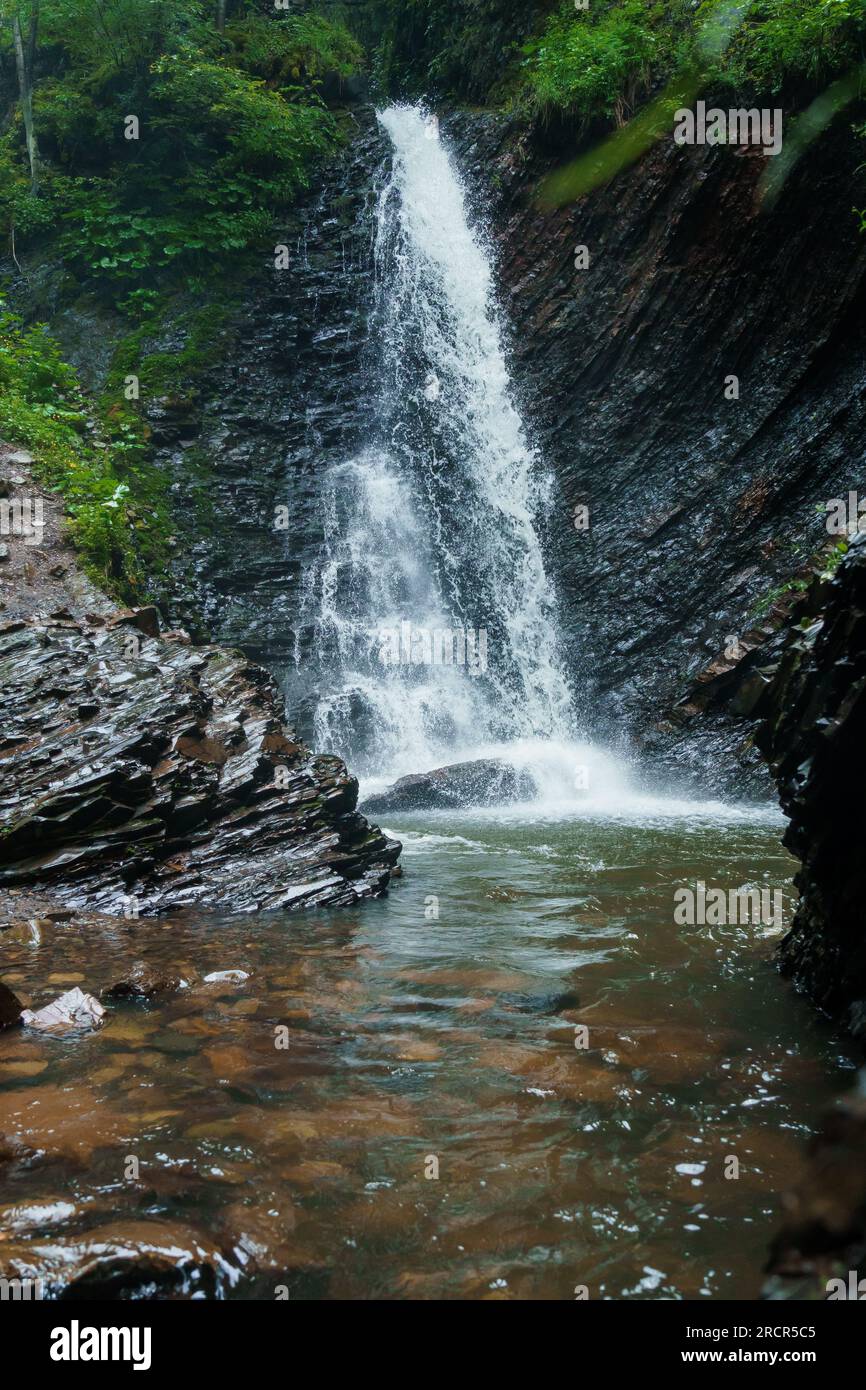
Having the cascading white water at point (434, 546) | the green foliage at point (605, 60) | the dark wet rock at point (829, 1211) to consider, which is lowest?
the dark wet rock at point (829, 1211)

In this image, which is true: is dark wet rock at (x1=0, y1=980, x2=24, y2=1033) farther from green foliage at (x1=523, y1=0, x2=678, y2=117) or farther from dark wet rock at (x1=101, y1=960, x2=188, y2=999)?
green foliage at (x1=523, y1=0, x2=678, y2=117)

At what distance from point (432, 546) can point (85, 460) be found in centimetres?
602

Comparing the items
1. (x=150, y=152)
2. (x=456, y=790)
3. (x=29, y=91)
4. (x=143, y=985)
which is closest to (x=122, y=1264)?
(x=143, y=985)

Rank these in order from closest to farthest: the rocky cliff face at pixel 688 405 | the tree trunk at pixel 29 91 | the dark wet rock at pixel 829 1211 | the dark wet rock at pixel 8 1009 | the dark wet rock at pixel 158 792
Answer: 1. the dark wet rock at pixel 829 1211
2. the dark wet rock at pixel 8 1009
3. the dark wet rock at pixel 158 792
4. the rocky cliff face at pixel 688 405
5. the tree trunk at pixel 29 91

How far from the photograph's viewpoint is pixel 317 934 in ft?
19.1

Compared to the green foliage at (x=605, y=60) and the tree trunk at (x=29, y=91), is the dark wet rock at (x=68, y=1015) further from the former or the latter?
the tree trunk at (x=29, y=91)

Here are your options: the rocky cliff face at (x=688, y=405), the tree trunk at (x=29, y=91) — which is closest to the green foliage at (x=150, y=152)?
the tree trunk at (x=29, y=91)

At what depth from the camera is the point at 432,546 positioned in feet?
53.2

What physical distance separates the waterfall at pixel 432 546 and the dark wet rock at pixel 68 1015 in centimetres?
979

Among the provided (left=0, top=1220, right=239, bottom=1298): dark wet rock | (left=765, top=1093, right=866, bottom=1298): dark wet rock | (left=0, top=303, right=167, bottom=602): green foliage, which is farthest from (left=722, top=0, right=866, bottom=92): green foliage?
(left=0, top=1220, right=239, bottom=1298): dark wet rock

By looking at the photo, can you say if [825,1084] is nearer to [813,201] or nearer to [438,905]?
[438,905]

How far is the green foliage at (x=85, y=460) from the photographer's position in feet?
36.3
